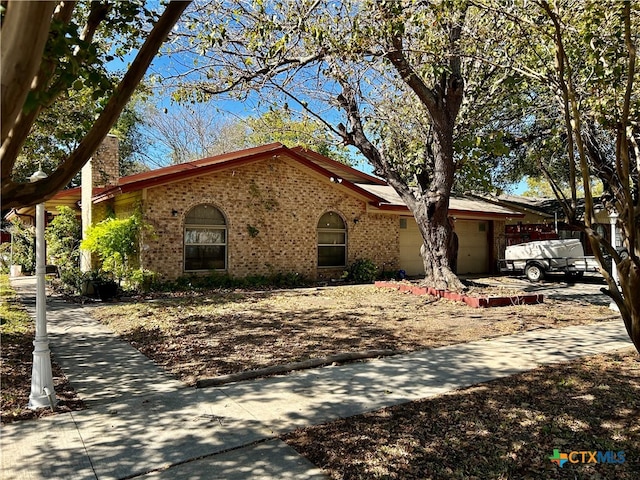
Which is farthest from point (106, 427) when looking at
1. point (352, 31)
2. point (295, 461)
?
point (352, 31)

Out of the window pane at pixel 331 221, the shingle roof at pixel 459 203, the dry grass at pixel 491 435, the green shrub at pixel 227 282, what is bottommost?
the dry grass at pixel 491 435

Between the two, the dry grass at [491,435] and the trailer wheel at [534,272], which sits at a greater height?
the trailer wheel at [534,272]

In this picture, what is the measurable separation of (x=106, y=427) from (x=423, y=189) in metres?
12.6

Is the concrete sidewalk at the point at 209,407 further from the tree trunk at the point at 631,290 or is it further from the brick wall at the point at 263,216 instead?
the brick wall at the point at 263,216

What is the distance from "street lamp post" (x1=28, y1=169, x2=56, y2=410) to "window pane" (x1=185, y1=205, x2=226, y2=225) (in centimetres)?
885

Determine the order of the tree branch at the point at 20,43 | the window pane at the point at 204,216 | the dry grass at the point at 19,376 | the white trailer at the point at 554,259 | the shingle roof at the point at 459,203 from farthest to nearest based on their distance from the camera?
1. the shingle roof at the point at 459,203
2. the white trailer at the point at 554,259
3. the window pane at the point at 204,216
4. the dry grass at the point at 19,376
5. the tree branch at the point at 20,43

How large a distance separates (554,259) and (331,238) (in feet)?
27.8

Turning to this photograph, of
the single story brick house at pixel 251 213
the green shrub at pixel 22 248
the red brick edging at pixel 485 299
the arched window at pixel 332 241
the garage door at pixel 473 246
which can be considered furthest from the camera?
the garage door at pixel 473 246

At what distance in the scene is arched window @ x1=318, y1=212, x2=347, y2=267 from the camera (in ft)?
53.1

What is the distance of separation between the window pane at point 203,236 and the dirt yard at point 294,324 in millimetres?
1949

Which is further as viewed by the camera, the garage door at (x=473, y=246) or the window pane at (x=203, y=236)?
the garage door at (x=473, y=246)

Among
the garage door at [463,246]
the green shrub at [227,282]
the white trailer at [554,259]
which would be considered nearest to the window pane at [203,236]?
the green shrub at [227,282]

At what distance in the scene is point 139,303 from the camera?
1092cm

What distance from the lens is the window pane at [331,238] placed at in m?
16.2
